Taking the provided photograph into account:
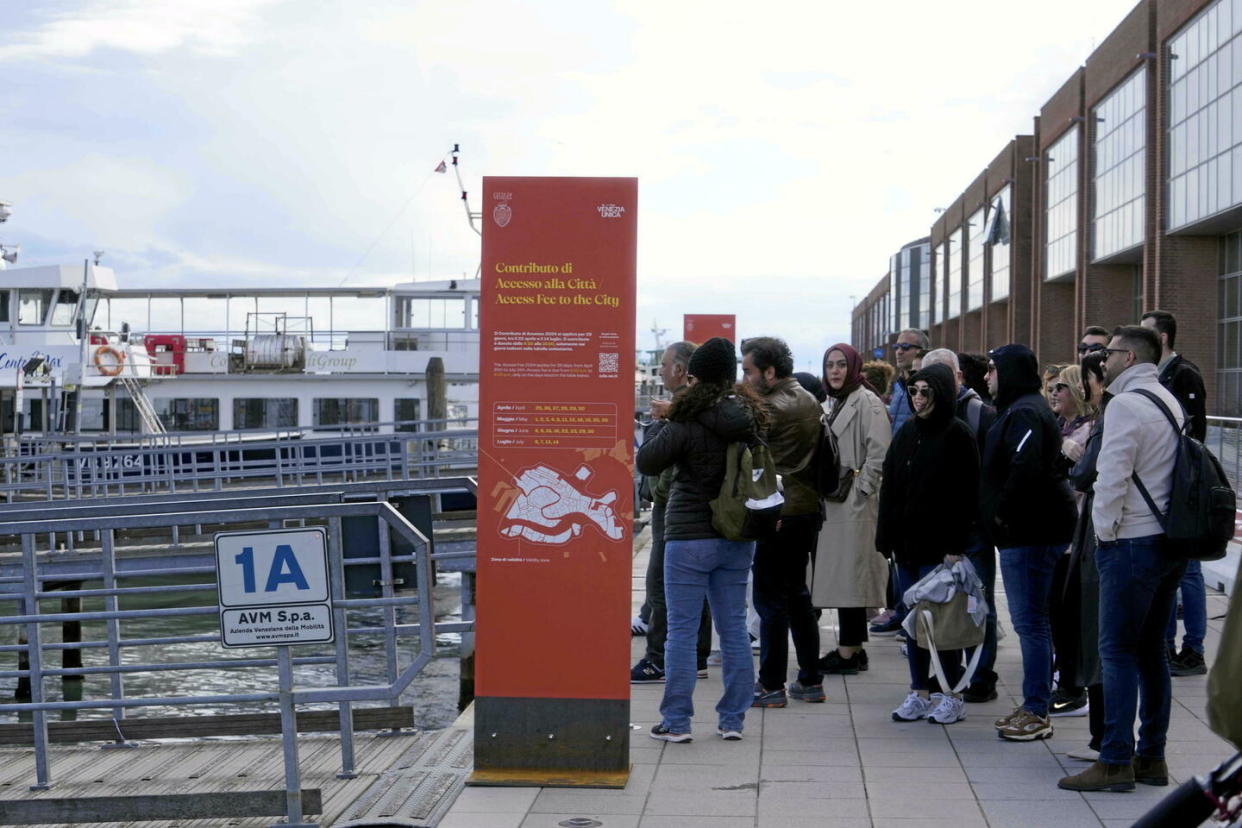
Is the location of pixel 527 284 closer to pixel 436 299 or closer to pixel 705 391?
pixel 705 391

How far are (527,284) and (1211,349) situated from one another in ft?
98.4

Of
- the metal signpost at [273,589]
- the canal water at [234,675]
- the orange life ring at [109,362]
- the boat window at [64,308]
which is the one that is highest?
the boat window at [64,308]

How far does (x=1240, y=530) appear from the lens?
11.9 m

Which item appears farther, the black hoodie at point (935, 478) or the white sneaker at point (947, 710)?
the white sneaker at point (947, 710)

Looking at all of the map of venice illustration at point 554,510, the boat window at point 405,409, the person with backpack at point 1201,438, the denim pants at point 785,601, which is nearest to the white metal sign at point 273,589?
the map of venice illustration at point 554,510

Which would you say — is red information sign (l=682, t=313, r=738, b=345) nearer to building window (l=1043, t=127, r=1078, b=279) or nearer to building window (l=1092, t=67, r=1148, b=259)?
building window (l=1092, t=67, r=1148, b=259)

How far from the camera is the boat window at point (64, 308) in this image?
38000mm

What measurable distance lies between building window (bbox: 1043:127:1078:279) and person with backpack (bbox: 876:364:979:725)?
124 feet

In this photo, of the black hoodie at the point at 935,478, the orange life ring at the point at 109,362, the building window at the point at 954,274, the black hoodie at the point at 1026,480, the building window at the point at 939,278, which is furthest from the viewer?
the building window at the point at 939,278

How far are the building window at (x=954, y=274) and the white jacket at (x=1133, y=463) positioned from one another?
68.6m

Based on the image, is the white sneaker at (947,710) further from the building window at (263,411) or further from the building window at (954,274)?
the building window at (954,274)

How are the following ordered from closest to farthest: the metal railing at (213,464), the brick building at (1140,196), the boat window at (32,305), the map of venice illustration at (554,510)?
the map of venice illustration at (554,510) → the metal railing at (213,464) → the brick building at (1140,196) → the boat window at (32,305)

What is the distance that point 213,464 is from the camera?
73.8ft

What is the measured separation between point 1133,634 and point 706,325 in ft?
75.8
